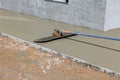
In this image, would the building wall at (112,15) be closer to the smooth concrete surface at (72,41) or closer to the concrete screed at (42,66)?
the smooth concrete surface at (72,41)

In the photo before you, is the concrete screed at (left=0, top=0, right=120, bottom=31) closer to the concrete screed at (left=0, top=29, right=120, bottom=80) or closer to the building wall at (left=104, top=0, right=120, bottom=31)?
the building wall at (left=104, top=0, right=120, bottom=31)

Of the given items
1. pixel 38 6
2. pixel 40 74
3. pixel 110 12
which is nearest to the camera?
pixel 40 74

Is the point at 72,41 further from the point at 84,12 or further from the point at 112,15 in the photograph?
the point at 112,15

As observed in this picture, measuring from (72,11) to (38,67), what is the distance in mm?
3491

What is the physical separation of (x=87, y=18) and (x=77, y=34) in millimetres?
1128

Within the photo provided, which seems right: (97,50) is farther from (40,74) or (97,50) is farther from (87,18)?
(87,18)

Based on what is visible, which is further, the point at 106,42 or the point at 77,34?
the point at 77,34

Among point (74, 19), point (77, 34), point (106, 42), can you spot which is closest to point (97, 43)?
point (106, 42)

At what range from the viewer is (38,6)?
8328 mm

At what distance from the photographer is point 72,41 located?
18.4 feet

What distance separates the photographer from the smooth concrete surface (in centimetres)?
459

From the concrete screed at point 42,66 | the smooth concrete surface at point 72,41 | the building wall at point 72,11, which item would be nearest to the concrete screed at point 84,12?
the building wall at point 72,11

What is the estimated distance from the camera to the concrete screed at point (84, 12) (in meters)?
6.60

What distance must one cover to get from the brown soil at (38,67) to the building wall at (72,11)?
2.34 m
